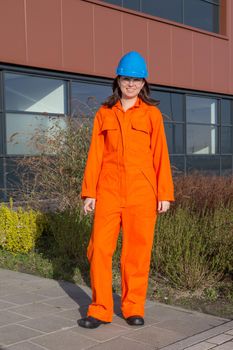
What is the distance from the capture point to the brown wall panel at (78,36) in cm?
1212

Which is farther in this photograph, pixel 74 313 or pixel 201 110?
pixel 201 110

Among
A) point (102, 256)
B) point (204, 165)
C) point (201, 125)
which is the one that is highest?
point (201, 125)

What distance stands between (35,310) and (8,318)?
298 mm

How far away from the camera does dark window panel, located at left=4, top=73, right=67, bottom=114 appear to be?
11.4 meters

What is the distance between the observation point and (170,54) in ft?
49.1

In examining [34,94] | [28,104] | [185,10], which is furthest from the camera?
[185,10]

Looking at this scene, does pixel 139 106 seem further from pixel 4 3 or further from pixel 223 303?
pixel 4 3

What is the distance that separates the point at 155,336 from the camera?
378cm

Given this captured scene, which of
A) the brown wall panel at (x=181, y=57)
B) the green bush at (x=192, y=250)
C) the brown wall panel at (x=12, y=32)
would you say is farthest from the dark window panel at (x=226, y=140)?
the green bush at (x=192, y=250)

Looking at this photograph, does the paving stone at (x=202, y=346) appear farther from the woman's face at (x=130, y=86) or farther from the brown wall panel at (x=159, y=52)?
the brown wall panel at (x=159, y=52)

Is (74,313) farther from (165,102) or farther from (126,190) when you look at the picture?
(165,102)

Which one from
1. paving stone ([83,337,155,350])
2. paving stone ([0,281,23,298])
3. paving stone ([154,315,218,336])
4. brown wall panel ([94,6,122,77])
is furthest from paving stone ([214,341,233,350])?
brown wall panel ([94,6,122,77])

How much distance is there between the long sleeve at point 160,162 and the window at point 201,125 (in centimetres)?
1268

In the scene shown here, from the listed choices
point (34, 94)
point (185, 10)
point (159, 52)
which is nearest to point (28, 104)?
point (34, 94)
